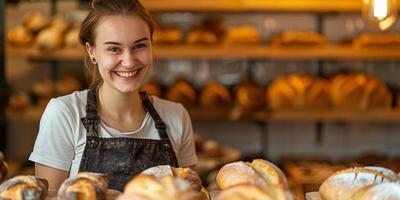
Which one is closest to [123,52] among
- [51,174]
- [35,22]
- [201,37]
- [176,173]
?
[51,174]

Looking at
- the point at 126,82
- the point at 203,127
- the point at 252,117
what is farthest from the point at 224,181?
the point at 203,127

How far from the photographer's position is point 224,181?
1592mm

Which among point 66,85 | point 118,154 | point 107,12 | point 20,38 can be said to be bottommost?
point 66,85

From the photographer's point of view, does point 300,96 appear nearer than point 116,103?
No

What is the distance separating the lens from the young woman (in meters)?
2.06

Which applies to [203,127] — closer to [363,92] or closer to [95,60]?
[363,92]

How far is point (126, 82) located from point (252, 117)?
231cm

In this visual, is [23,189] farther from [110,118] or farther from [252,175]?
[110,118]

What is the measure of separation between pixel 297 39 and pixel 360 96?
0.56 m

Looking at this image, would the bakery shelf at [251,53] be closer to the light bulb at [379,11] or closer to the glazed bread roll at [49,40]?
the glazed bread roll at [49,40]

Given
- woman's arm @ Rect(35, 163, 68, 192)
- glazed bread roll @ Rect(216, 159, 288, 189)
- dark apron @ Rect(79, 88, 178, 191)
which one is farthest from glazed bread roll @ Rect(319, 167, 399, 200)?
woman's arm @ Rect(35, 163, 68, 192)

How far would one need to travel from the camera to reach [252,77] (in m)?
4.69

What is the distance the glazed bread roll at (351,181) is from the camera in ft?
5.18

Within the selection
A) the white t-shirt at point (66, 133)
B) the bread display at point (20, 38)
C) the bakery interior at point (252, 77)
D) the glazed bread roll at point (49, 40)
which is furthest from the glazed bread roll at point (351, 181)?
the bread display at point (20, 38)
